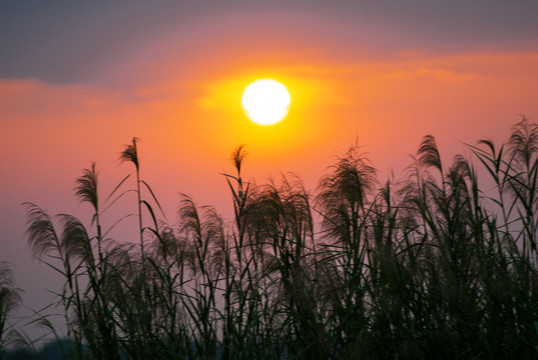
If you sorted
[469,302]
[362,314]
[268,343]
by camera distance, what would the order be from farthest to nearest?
1. [268,343]
2. [362,314]
3. [469,302]

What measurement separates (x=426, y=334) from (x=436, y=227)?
0.82 meters

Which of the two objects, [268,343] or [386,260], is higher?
[386,260]

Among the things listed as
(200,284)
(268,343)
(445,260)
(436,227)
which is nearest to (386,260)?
(445,260)

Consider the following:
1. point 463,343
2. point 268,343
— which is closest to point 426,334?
point 463,343

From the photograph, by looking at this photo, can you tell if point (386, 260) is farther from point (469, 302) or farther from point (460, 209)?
point (460, 209)

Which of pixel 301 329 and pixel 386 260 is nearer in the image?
pixel 386 260

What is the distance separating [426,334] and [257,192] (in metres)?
1.68

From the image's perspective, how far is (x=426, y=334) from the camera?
410cm

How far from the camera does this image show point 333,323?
14.1 feet

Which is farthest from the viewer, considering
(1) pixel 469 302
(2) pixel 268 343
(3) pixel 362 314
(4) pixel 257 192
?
(4) pixel 257 192

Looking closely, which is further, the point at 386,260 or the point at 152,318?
the point at 152,318

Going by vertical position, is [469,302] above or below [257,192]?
below

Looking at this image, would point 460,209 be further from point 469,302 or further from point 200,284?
point 200,284

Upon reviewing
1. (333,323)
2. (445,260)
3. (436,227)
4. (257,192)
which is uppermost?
(257,192)
